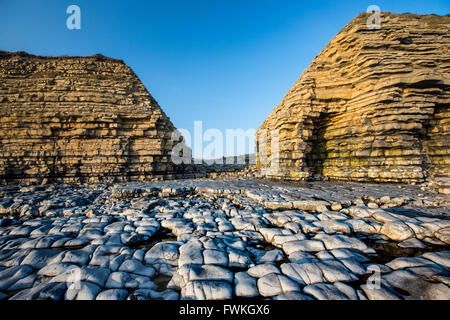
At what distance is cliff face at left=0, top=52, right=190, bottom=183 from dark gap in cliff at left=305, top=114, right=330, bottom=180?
29.1 feet

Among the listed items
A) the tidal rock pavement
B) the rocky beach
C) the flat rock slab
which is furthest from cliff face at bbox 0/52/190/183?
the flat rock slab

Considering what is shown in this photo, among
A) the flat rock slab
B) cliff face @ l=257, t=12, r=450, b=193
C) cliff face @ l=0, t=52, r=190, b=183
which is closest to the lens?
the flat rock slab

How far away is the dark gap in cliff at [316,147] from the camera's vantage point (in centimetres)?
963

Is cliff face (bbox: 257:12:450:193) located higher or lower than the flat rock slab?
higher

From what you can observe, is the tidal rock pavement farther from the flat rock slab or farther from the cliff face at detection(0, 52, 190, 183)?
the cliff face at detection(0, 52, 190, 183)

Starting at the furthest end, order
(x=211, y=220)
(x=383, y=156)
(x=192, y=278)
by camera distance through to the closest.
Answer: (x=383, y=156)
(x=211, y=220)
(x=192, y=278)

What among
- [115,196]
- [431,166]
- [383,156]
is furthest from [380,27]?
[115,196]

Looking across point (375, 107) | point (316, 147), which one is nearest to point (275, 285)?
point (375, 107)

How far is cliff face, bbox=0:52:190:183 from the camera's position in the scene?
962 cm

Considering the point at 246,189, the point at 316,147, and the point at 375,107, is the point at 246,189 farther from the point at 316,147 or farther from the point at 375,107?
the point at 375,107

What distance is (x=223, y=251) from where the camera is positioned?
2121 mm

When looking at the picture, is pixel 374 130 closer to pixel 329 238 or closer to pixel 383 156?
pixel 383 156

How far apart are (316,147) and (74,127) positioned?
14.8m
